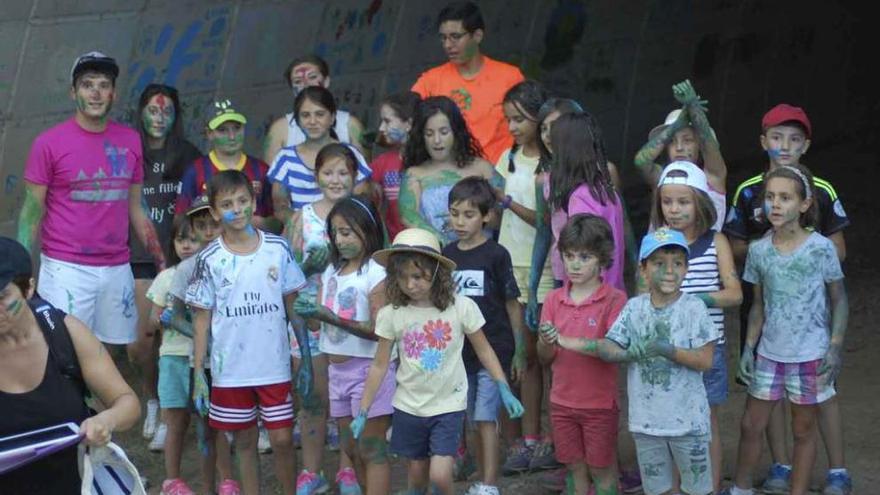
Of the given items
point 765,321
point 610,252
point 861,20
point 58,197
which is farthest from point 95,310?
point 861,20

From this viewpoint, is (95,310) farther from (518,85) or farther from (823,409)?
(823,409)

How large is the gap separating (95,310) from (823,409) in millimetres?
3377

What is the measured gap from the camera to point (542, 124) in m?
7.36

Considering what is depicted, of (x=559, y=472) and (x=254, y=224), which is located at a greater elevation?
(x=254, y=224)

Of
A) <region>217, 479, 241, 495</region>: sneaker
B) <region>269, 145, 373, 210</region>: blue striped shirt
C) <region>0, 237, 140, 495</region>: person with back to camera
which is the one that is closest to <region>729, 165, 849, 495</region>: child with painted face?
<region>269, 145, 373, 210</region>: blue striped shirt

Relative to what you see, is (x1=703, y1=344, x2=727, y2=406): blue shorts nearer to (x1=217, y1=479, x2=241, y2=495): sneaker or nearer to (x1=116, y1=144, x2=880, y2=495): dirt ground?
(x1=116, y1=144, x2=880, y2=495): dirt ground

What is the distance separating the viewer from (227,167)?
7.89 meters

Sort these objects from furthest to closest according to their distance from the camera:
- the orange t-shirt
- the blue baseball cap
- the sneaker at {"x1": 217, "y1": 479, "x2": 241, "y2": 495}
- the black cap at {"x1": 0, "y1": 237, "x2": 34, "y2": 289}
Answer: the orange t-shirt < the sneaker at {"x1": 217, "y1": 479, "x2": 241, "y2": 495} < the blue baseball cap < the black cap at {"x1": 0, "y1": 237, "x2": 34, "y2": 289}

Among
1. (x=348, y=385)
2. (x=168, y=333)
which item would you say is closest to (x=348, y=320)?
(x=348, y=385)

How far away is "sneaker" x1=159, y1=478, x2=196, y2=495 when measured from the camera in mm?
7324

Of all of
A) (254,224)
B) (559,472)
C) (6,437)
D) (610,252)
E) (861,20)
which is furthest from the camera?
(861,20)

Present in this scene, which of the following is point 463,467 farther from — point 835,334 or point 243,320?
point 835,334

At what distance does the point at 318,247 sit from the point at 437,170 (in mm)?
761

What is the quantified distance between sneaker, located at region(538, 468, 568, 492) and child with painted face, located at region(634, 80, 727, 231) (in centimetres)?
128
